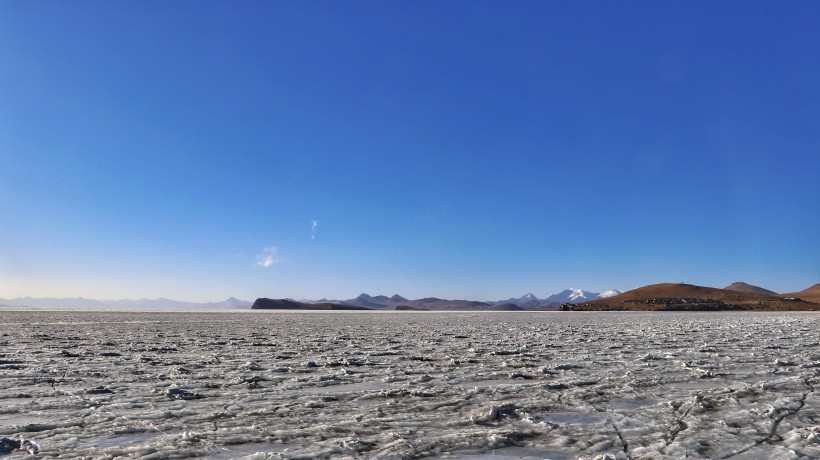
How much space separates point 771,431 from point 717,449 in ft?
2.88

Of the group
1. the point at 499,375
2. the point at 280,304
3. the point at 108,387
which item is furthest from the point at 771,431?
the point at 280,304

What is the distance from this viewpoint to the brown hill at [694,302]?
64.3m

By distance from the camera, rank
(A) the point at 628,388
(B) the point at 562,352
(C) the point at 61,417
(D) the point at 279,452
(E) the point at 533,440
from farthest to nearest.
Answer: (B) the point at 562,352
(A) the point at 628,388
(C) the point at 61,417
(E) the point at 533,440
(D) the point at 279,452

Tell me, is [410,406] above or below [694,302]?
below

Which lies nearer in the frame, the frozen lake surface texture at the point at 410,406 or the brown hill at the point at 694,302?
the frozen lake surface texture at the point at 410,406

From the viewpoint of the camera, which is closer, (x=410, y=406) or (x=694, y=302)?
(x=410, y=406)

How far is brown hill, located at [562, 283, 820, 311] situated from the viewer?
211 feet

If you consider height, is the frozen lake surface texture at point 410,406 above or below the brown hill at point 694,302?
below

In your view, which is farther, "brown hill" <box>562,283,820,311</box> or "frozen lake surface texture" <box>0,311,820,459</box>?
"brown hill" <box>562,283,820,311</box>

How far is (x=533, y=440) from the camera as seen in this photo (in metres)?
3.97

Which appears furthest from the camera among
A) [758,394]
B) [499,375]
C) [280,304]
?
[280,304]

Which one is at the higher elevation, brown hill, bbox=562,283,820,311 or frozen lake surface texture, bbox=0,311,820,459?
brown hill, bbox=562,283,820,311

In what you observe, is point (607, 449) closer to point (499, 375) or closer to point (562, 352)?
point (499, 375)

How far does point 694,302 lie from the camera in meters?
69.9
